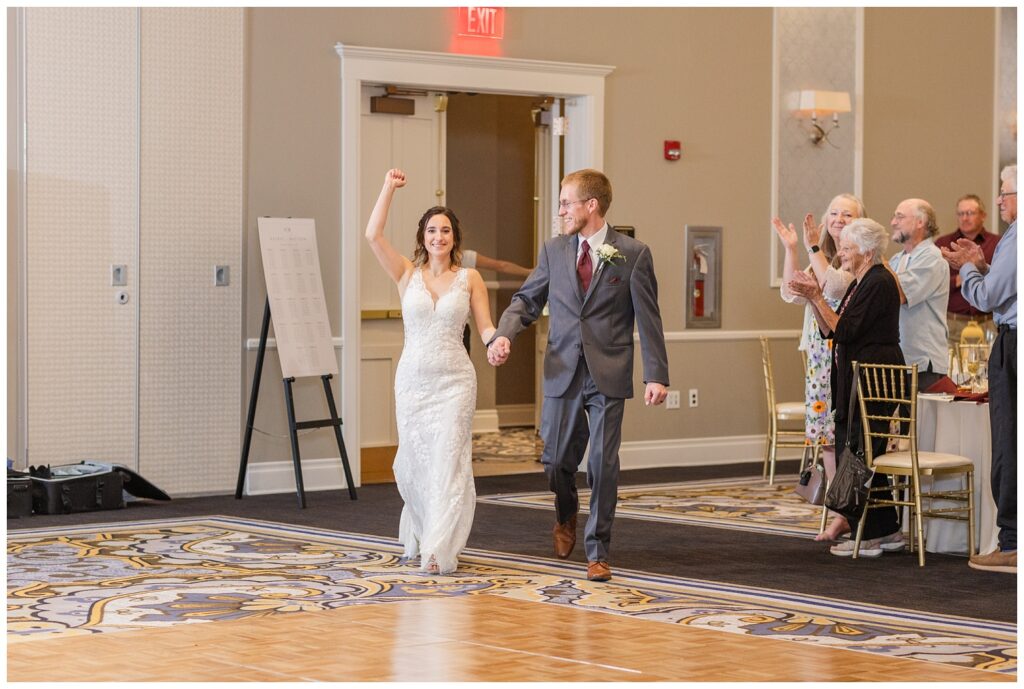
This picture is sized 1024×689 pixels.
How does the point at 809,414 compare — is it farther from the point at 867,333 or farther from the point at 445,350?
the point at 445,350

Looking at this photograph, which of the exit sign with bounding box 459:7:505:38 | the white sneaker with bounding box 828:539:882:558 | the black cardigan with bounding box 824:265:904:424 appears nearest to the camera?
the black cardigan with bounding box 824:265:904:424

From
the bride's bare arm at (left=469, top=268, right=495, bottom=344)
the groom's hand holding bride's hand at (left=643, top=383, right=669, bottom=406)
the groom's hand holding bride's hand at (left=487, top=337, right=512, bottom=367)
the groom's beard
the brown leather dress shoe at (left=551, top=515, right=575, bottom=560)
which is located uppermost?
the groom's beard

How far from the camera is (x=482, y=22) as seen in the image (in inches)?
371

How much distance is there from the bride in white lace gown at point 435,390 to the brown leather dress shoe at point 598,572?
0.55 metres

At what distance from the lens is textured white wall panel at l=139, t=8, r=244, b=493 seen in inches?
330

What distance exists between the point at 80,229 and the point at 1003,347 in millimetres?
4793

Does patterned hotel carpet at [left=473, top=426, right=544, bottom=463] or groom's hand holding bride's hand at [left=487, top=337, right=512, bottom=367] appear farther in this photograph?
patterned hotel carpet at [left=473, top=426, right=544, bottom=463]

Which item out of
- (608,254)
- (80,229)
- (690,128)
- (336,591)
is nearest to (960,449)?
(608,254)

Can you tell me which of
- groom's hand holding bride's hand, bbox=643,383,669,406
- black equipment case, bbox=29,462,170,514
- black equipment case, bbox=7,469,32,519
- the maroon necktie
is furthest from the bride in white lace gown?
black equipment case, bbox=7,469,32,519

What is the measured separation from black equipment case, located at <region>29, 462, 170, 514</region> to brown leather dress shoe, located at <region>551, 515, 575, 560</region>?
8.81 ft

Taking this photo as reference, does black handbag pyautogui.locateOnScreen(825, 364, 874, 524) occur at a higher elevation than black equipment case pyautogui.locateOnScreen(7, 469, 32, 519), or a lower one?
higher

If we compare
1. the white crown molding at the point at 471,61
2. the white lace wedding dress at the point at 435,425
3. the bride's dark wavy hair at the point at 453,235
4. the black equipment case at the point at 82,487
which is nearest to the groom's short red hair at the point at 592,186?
the bride's dark wavy hair at the point at 453,235

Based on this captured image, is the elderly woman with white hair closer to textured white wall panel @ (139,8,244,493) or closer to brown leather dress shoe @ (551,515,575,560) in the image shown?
brown leather dress shoe @ (551,515,575,560)

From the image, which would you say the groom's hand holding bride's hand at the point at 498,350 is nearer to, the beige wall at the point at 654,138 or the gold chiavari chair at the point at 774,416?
the beige wall at the point at 654,138
